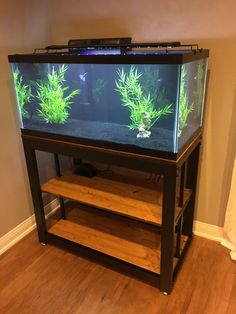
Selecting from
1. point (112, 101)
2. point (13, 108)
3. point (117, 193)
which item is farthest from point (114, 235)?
point (13, 108)

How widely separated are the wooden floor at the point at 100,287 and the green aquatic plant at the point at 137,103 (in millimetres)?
924

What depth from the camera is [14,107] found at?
Result: 1.85 meters

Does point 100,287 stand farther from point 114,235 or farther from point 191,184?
point 191,184

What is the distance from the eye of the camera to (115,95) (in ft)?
4.29

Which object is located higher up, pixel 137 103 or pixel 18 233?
pixel 137 103

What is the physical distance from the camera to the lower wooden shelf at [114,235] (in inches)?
65.9

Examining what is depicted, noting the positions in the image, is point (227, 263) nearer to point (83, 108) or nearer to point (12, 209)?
point (83, 108)

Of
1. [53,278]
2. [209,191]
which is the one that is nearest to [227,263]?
[209,191]

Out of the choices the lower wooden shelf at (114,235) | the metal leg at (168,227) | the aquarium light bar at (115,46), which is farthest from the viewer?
the lower wooden shelf at (114,235)

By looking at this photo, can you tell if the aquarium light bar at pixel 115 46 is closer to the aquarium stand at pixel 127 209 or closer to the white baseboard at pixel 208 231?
the aquarium stand at pixel 127 209

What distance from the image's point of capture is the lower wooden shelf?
1673 millimetres

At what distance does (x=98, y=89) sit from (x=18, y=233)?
4.18 feet

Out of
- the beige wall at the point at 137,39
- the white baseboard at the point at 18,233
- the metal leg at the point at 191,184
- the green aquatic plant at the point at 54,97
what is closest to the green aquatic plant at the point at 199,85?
the beige wall at the point at 137,39

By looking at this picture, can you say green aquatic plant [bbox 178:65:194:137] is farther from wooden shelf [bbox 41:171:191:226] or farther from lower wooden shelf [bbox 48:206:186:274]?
lower wooden shelf [bbox 48:206:186:274]
